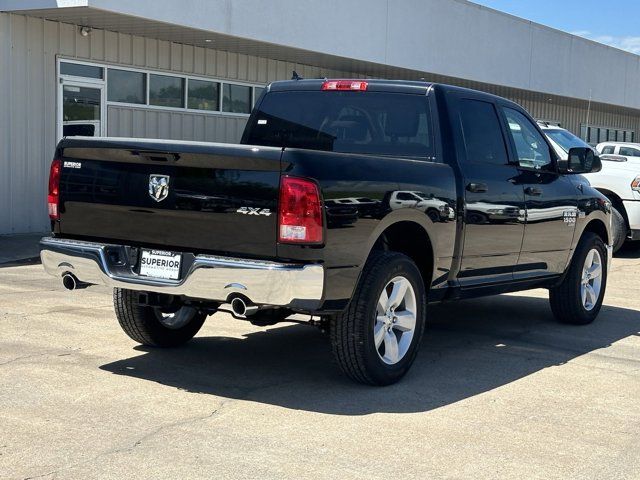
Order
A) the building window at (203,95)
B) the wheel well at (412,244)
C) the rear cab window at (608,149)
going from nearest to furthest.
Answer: the wheel well at (412,244)
the building window at (203,95)
the rear cab window at (608,149)

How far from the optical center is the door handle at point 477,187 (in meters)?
6.93

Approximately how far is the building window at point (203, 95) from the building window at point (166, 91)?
0.24 metres

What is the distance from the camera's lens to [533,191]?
25.5ft

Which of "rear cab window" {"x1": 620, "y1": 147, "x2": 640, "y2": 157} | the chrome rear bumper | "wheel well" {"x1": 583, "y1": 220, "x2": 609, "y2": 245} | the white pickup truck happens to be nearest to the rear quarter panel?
the chrome rear bumper

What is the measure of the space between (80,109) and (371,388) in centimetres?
1060

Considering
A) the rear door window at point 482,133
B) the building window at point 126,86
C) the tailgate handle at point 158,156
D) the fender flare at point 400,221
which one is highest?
the building window at point 126,86

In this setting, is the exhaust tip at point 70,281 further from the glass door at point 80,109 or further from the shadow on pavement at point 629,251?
the shadow on pavement at point 629,251

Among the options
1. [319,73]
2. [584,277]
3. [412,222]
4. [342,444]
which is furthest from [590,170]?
[319,73]

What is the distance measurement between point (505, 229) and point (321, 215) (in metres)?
2.36

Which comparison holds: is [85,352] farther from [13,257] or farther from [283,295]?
[13,257]

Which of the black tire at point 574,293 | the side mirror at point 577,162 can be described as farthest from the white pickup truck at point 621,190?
the side mirror at point 577,162

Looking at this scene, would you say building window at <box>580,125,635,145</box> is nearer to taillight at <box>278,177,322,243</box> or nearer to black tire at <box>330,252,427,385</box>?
black tire at <box>330,252,427,385</box>

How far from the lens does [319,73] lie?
69.4ft

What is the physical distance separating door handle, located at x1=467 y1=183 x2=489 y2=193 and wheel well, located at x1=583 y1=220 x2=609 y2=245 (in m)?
2.12
